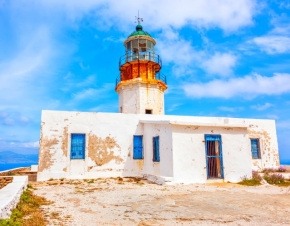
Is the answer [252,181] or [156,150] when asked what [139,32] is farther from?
[252,181]

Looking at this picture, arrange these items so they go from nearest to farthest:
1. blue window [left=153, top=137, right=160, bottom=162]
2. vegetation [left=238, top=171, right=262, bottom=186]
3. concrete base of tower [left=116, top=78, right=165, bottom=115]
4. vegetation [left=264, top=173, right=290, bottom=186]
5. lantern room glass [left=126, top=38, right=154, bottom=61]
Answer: vegetation [left=238, top=171, right=262, bottom=186] < vegetation [left=264, top=173, right=290, bottom=186] < blue window [left=153, top=137, right=160, bottom=162] < concrete base of tower [left=116, top=78, right=165, bottom=115] < lantern room glass [left=126, top=38, right=154, bottom=61]

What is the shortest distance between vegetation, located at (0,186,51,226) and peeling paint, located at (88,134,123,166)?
6.10 m

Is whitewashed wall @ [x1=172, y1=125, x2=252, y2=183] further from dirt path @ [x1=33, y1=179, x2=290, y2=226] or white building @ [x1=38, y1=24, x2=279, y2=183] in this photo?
dirt path @ [x1=33, y1=179, x2=290, y2=226]

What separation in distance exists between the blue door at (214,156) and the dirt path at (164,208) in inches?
136

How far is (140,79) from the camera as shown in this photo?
17688mm

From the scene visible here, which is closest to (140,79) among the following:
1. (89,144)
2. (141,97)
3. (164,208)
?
(141,97)

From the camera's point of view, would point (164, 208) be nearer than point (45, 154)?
Yes

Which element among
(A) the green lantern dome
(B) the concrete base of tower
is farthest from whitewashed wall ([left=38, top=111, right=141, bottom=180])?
(A) the green lantern dome

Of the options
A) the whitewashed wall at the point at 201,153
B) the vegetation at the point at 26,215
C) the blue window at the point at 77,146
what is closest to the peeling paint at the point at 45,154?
the blue window at the point at 77,146

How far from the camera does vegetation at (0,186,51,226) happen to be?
4645 mm

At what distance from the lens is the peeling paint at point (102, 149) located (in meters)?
13.1

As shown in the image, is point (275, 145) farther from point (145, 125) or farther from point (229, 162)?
point (145, 125)

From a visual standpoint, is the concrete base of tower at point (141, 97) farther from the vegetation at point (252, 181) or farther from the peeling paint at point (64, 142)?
the vegetation at point (252, 181)

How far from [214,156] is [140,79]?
27.0 feet
